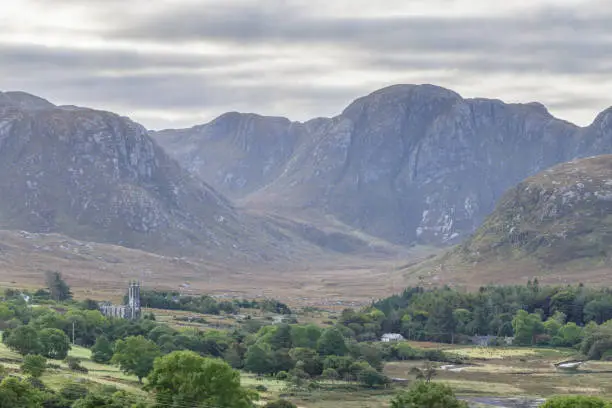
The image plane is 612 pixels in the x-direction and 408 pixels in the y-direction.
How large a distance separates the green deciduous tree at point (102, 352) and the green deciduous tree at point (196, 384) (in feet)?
165

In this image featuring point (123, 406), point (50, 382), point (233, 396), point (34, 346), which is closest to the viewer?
point (123, 406)

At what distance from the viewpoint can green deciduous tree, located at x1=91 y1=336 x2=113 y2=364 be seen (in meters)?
168

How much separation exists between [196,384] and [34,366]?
24234 millimetres

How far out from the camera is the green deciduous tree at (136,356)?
152375 mm

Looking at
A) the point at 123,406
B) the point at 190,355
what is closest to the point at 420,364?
the point at 190,355

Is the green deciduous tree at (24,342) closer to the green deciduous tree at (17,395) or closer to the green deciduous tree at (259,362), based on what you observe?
the green deciduous tree at (259,362)

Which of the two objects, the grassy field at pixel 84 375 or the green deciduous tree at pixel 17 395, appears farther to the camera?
the grassy field at pixel 84 375

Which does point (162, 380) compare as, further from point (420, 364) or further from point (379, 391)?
point (420, 364)

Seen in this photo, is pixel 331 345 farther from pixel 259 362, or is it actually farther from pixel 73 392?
pixel 73 392

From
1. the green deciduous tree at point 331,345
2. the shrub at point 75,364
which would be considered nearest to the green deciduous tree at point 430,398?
the shrub at point 75,364

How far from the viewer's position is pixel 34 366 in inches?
5182

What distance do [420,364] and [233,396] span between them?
85788mm

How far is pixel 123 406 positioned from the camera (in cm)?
10256

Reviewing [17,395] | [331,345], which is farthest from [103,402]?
[331,345]
